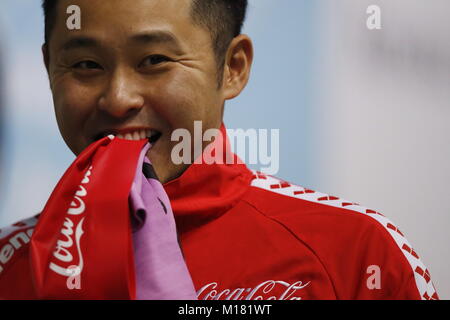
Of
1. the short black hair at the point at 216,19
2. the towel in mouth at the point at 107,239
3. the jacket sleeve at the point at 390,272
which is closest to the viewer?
the towel in mouth at the point at 107,239

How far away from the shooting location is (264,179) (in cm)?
134

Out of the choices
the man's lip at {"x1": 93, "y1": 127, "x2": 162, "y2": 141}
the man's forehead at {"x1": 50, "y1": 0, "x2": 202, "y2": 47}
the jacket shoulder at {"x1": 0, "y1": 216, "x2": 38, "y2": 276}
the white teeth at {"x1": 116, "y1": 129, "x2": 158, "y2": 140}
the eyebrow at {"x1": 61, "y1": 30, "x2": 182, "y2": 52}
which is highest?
the man's forehead at {"x1": 50, "y1": 0, "x2": 202, "y2": 47}

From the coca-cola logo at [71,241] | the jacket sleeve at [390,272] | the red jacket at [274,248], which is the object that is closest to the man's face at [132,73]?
the red jacket at [274,248]

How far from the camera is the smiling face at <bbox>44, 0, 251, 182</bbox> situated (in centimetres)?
110

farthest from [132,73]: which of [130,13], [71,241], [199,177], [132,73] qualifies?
[71,241]

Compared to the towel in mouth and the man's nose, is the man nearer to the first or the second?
the man's nose

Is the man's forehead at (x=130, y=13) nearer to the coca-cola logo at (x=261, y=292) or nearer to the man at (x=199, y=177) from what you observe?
the man at (x=199, y=177)

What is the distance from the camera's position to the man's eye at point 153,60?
1.12 meters

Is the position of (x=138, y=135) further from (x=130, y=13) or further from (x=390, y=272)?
(x=390, y=272)

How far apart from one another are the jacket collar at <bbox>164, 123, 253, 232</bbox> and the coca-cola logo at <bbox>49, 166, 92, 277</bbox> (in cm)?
25

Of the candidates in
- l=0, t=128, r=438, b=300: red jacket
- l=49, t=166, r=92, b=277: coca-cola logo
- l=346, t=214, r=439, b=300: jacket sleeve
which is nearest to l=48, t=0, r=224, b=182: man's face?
l=0, t=128, r=438, b=300: red jacket

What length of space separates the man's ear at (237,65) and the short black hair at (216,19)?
0.07 feet

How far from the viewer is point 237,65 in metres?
1.32
